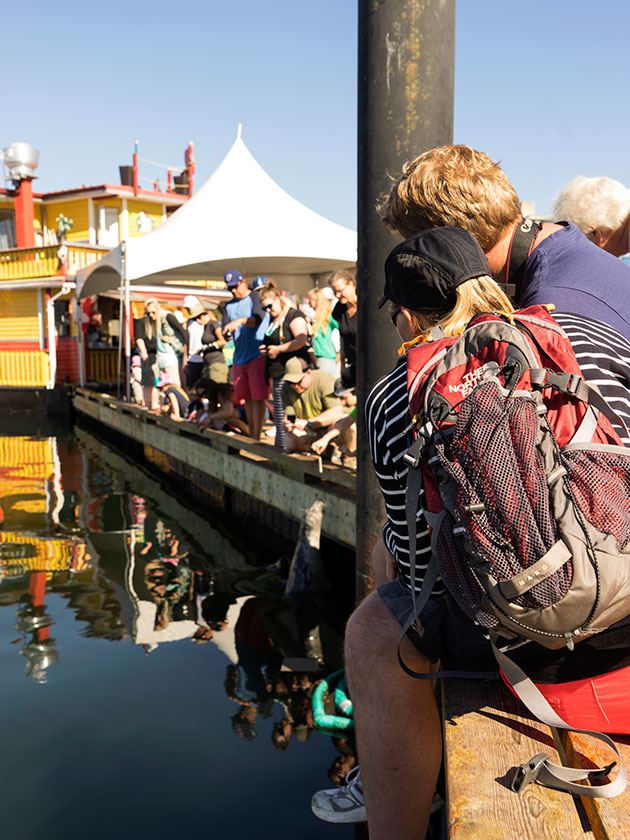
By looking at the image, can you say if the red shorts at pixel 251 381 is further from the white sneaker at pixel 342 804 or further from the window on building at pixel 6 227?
the window on building at pixel 6 227

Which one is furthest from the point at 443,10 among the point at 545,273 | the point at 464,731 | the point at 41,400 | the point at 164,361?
the point at 41,400

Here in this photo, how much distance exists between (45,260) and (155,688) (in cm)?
1935

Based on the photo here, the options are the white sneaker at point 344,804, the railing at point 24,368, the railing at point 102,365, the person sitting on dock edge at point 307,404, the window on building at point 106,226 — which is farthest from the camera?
the window on building at point 106,226

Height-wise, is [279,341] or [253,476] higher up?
[279,341]

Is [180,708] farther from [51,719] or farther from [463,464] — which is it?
[463,464]

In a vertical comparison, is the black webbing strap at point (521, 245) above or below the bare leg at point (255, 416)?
Result: above

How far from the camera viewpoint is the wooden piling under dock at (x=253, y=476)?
18.9 feet

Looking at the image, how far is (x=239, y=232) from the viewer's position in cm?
1107

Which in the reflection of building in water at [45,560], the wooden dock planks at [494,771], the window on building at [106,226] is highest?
the window on building at [106,226]

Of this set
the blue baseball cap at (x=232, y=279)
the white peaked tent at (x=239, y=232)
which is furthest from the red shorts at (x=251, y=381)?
the white peaked tent at (x=239, y=232)

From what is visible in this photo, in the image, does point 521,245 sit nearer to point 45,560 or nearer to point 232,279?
point 45,560

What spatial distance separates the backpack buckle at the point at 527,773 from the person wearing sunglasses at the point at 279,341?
208 inches

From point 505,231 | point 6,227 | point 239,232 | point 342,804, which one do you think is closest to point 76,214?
point 6,227

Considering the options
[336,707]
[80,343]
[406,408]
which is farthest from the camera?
[80,343]
